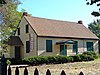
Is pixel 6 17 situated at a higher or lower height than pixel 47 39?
higher

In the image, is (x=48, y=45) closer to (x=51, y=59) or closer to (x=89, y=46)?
(x=51, y=59)

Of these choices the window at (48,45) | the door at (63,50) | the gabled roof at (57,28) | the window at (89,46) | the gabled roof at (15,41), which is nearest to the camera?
the window at (48,45)

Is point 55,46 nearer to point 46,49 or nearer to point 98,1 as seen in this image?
point 46,49

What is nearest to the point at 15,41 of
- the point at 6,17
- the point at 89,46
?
the point at 6,17

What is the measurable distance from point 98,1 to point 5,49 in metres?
34.3

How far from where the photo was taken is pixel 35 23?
36.6 metres

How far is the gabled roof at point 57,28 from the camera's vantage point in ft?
117

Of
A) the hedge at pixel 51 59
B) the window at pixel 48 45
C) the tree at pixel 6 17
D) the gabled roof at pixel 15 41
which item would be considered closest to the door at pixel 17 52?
the gabled roof at pixel 15 41

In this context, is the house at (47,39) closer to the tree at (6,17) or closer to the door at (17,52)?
the door at (17,52)

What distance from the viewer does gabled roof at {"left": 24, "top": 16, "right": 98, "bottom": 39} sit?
35.6m

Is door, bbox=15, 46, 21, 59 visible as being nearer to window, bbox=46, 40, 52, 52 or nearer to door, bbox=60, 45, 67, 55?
window, bbox=46, 40, 52, 52

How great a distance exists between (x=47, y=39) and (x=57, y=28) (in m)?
4.57

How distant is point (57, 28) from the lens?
126 ft

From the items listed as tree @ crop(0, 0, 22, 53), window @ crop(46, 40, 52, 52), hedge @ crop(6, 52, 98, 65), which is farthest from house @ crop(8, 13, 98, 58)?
hedge @ crop(6, 52, 98, 65)
